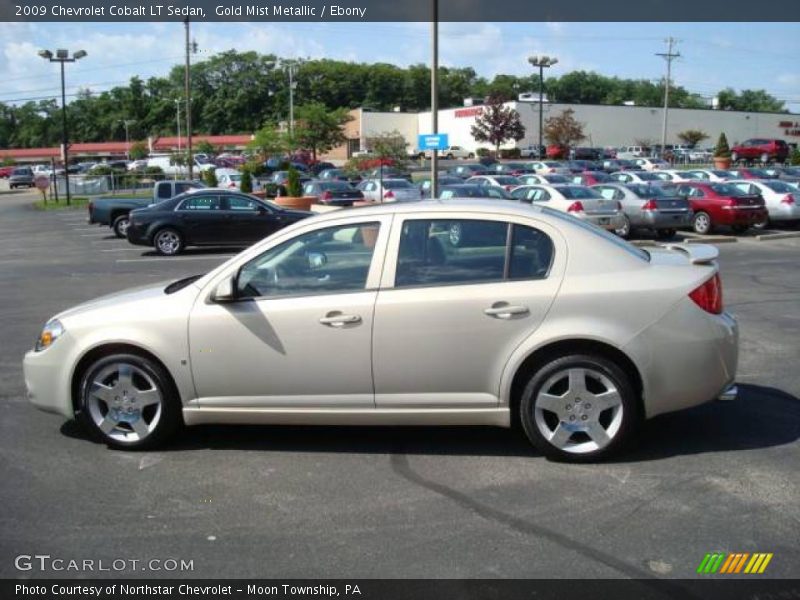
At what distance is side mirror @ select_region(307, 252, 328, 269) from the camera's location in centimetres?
525

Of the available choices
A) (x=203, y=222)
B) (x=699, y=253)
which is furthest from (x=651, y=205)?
(x=699, y=253)

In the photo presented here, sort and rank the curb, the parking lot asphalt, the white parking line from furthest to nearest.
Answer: the curb
the white parking line
the parking lot asphalt

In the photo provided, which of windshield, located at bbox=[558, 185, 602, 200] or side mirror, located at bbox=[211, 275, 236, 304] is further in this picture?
windshield, located at bbox=[558, 185, 602, 200]

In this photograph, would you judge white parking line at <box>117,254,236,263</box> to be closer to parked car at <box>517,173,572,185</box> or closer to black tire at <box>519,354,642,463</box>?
parked car at <box>517,173,572,185</box>

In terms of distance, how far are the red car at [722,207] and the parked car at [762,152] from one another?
160 ft

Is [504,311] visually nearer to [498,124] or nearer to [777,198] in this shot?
[777,198]

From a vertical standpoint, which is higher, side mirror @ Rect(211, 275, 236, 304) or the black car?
side mirror @ Rect(211, 275, 236, 304)

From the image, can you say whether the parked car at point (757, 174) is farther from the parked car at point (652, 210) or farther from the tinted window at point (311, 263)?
the tinted window at point (311, 263)

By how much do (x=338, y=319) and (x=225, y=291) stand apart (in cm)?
74

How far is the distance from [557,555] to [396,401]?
1559mm

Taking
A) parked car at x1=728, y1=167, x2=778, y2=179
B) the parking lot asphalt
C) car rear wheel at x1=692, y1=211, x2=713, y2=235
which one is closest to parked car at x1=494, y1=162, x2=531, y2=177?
parked car at x1=728, y1=167, x2=778, y2=179

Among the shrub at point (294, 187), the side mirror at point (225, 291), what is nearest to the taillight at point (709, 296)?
the side mirror at point (225, 291)
